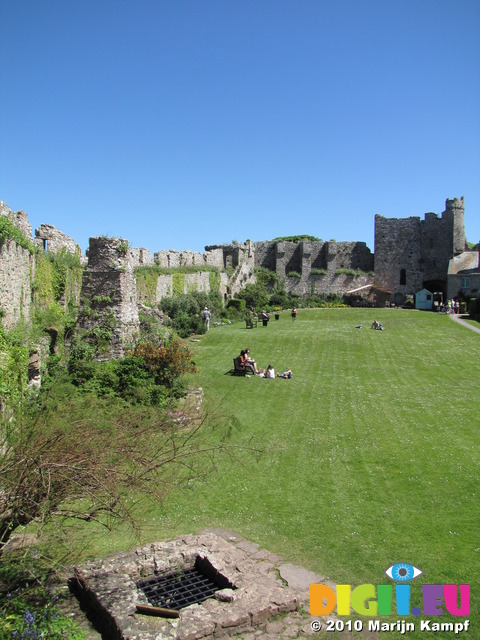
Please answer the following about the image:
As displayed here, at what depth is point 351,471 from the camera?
439 inches

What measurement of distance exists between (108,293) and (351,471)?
9380 mm

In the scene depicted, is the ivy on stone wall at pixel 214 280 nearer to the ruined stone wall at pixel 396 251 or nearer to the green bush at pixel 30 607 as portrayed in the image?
the ruined stone wall at pixel 396 251

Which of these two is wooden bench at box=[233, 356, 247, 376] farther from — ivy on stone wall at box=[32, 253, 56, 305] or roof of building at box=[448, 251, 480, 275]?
roof of building at box=[448, 251, 480, 275]

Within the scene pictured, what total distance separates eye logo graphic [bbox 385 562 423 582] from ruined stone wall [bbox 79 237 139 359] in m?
10.9

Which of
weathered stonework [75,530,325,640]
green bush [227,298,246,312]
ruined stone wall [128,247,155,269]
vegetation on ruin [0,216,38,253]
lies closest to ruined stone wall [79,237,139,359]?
vegetation on ruin [0,216,38,253]

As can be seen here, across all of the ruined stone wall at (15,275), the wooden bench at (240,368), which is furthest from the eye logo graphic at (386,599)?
the wooden bench at (240,368)

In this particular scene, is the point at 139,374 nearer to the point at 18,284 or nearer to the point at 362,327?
the point at 18,284

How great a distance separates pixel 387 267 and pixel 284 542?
4593 cm

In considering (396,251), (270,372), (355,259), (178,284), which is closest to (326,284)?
(355,259)

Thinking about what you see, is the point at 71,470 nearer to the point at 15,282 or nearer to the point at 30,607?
the point at 30,607

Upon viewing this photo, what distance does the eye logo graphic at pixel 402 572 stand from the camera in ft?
24.4

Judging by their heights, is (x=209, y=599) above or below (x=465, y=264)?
below

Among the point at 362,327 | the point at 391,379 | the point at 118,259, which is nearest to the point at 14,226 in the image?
the point at 118,259

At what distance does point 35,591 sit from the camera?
6.79 m
